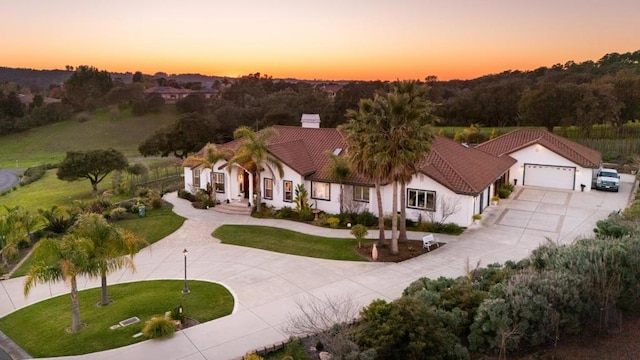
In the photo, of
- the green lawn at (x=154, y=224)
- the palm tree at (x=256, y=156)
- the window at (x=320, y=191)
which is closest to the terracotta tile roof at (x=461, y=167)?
the window at (x=320, y=191)

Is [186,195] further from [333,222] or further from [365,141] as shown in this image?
[365,141]

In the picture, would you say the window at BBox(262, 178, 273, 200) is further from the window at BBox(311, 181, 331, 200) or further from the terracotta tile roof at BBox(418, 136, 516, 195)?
the terracotta tile roof at BBox(418, 136, 516, 195)

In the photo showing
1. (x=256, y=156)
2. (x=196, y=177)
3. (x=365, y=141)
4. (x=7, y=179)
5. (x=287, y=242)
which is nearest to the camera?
(x=365, y=141)

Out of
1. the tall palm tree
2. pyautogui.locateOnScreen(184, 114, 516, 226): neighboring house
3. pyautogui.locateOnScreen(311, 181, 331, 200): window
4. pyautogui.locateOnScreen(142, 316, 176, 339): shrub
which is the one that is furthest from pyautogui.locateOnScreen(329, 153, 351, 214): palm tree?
pyautogui.locateOnScreen(142, 316, 176, 339): shrub

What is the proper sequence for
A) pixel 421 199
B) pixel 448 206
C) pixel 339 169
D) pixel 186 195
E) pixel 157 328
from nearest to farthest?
pixel 157 328 < pixel 448 206 < pixel 421 199 < pixel 339 169 < pixel 186 195

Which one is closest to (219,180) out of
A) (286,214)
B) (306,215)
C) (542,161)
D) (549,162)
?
(286,214)

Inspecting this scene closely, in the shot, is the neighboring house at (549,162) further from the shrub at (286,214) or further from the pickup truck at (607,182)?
the shrub at (286,214)
